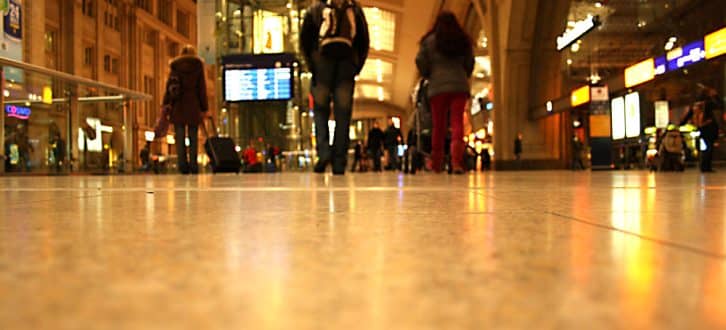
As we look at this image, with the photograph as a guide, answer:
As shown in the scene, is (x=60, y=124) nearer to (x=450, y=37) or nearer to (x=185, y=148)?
(x=185, y=148)

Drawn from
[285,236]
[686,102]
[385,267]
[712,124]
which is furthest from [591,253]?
[686,102]

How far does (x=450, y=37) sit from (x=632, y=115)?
10.3 metres

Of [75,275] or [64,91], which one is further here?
[64,91]

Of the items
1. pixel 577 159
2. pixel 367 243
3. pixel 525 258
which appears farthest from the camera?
pixel 577 159

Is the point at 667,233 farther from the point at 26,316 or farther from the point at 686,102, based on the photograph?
the point at 686,102

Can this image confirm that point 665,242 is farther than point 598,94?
No

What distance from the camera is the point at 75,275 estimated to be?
0.55 m

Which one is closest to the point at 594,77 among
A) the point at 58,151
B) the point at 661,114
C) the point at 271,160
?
the point at 661,114

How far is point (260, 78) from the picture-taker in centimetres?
1767

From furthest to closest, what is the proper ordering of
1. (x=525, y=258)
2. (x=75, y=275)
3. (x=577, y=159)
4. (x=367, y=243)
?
1. (x=577, y=159)
2. (x=367, y=243)
3. (x=525, y=258)
4. (x=75, y=275)

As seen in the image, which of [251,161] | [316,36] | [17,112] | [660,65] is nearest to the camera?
[316,36]

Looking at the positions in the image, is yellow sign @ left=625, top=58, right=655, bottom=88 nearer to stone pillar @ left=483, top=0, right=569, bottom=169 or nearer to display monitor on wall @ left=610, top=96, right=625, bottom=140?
display monitor on wall @ left=610, top=96, right=625, bottom=140

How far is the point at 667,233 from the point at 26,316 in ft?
2.92

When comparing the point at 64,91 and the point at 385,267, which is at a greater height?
the point at 64,91
